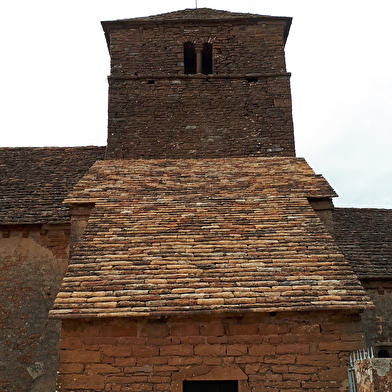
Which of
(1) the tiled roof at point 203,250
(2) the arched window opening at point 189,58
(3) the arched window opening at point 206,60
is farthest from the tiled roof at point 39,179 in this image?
(3) the arched window opening at point 206,60

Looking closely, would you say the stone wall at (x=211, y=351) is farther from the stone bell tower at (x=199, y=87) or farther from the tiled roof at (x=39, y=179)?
the stone bell tower at (x=199, y=87)

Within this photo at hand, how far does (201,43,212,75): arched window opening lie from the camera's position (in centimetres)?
1312

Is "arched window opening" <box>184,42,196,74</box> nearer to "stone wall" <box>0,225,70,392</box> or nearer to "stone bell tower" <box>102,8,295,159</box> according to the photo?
"stone bell tower" <box>102,8,295,159</box>

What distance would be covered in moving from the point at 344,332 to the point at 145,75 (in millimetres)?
9236

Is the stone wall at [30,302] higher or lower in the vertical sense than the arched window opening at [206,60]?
lower

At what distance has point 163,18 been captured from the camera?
1314cm

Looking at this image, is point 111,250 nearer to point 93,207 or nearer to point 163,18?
point 93,207

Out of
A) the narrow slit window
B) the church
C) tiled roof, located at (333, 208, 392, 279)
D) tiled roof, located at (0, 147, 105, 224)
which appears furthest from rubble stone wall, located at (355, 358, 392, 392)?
tiled roof, located at (0, 147, 105, 224)

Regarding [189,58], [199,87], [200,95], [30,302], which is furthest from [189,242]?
[189,58]

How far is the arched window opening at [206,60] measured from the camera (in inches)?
517

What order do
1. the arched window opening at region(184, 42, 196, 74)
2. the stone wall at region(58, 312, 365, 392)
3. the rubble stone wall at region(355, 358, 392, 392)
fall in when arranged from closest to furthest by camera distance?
the rubble stone wall at region(355, 358, 392, 392) < the stone wall at region(58, 312, 365, 392) < the arched window opening at region(184, 42, 196, 74)

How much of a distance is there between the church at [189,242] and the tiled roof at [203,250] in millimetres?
29

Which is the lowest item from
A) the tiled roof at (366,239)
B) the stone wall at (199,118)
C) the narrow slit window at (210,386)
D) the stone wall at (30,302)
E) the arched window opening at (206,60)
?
the narrow slit window at (210,386)

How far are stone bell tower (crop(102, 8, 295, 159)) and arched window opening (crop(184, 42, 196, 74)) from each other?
0.10ft
